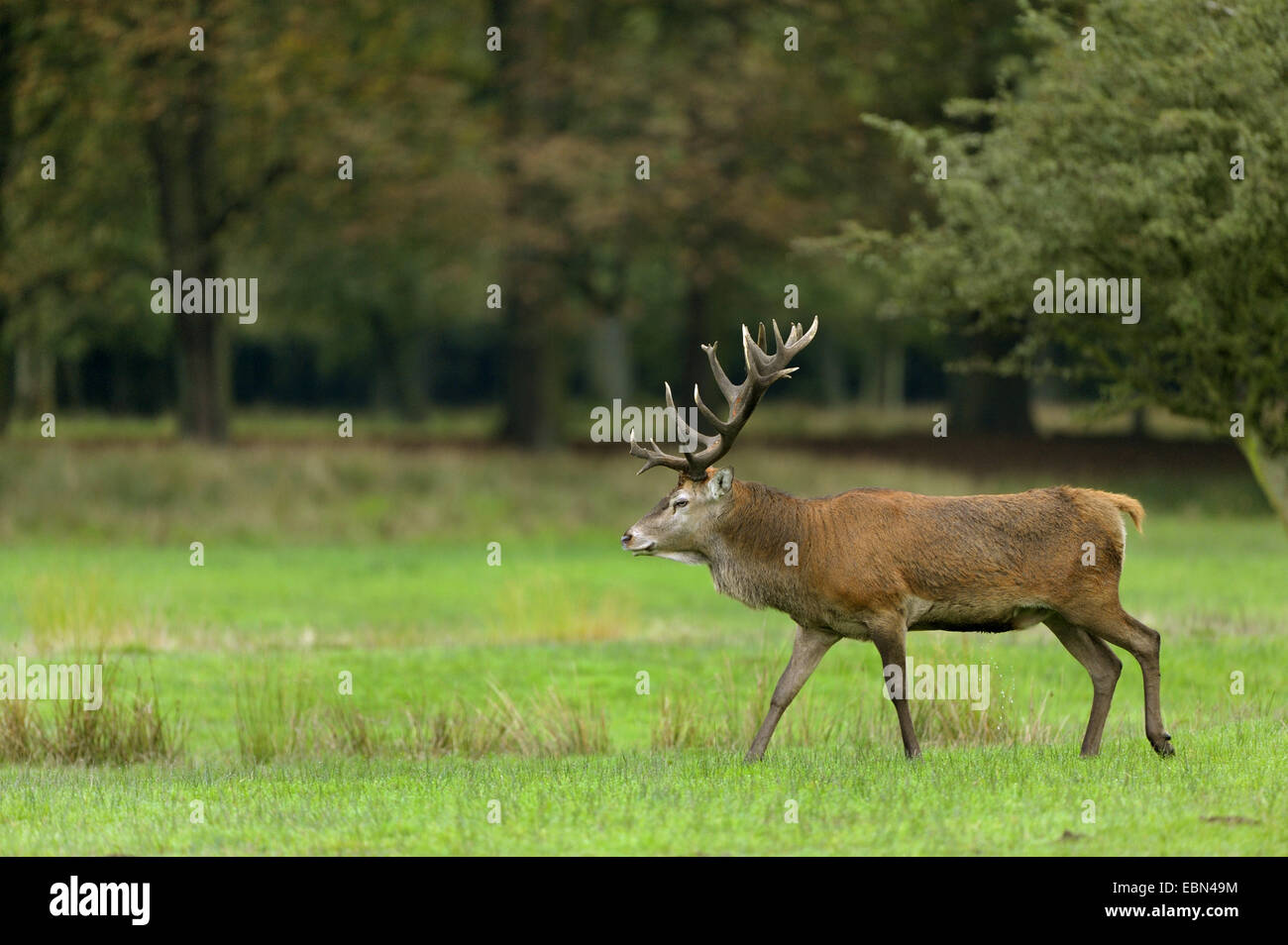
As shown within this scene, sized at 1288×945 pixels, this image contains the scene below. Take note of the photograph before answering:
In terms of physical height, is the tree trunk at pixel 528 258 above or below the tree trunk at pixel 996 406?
above

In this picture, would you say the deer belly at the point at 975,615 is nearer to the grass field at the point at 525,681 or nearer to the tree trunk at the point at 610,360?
the grass field at the point at 525,681

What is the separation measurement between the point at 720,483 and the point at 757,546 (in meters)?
0.46

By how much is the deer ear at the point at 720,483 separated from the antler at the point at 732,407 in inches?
3.9

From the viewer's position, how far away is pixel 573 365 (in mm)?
71062

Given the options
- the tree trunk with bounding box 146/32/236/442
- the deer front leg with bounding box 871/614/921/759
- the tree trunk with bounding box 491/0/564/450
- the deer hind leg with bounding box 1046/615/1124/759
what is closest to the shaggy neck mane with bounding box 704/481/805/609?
the deer front leg with bounding box 871/614/921/759

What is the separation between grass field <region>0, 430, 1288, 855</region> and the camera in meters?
9.70

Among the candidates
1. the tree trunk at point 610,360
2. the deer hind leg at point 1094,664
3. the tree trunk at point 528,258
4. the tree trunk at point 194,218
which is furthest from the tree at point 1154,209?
the tree trunk at point 610,360

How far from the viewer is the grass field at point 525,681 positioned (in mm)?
9695

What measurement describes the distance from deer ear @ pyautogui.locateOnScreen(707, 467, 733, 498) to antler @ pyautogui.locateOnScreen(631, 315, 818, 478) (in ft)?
0.33

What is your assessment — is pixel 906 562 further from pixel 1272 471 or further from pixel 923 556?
pixel 1272 471

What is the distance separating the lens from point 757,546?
38.2 feet

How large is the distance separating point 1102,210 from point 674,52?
2352 cm

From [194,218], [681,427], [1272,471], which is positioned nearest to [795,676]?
[681,427]
